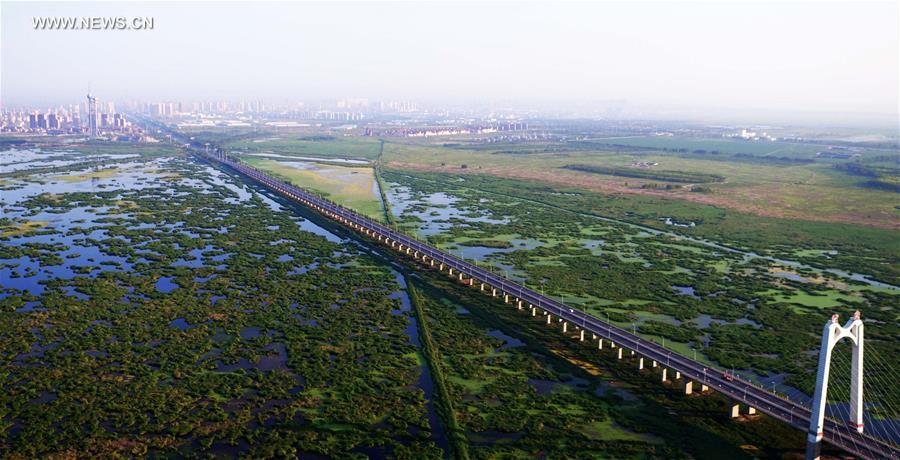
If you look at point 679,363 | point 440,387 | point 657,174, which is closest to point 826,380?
point 679,363

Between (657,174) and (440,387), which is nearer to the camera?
(440,387)

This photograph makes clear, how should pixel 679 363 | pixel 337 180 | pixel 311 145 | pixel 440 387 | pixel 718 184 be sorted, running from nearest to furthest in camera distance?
pixel 440 387
pixel 679 363
pixel 337 180
pixel 718 184
pixel 311 145

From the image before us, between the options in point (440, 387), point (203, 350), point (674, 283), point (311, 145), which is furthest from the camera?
point (311, 145)

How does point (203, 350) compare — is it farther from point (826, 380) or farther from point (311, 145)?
point (311, 145)

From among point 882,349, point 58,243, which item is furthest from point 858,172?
point 58,243

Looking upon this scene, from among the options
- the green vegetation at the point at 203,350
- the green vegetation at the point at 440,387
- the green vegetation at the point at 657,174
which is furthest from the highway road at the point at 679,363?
the green vegetation at the point at 657,174

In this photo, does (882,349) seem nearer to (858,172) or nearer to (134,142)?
(858,172)

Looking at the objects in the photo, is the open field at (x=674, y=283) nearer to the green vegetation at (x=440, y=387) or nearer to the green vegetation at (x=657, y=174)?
the green vegetation at (x=440, y=387)
